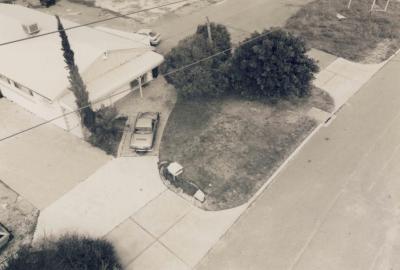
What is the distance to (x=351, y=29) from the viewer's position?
3484 cm

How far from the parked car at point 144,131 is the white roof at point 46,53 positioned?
5.02m

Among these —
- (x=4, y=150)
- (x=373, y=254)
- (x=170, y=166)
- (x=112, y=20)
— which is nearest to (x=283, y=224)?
(x=373, y=254)

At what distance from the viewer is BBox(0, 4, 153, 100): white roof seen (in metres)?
23.1

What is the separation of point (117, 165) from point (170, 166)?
11.3 ft

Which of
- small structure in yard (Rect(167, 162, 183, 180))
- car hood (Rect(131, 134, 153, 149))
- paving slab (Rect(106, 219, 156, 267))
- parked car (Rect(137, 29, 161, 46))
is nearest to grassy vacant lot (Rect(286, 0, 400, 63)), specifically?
parked car (Rect(137, 29, 161, 46))

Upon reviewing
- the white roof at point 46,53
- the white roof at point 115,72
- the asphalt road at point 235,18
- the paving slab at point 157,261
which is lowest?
the paving slab at point 157,261

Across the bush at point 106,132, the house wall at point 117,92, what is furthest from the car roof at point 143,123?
the house wall at point 117,92

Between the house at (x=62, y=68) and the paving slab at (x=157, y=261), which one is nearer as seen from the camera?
the paving slab at (x=157, y=261)

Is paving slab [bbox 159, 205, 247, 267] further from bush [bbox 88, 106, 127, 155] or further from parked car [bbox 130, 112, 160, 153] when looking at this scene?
bush [bbox 88, 106, 127, 155]

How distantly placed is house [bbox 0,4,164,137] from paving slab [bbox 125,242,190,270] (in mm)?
10335

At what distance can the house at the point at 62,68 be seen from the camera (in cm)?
2317

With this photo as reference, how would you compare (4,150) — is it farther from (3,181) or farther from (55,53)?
(55,53)

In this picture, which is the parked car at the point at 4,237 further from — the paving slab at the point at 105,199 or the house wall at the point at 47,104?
the house wall at the point at 47,104

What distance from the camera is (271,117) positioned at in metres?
24.6
